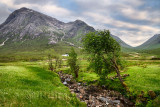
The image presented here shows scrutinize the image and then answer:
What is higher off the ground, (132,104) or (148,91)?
(148,91)

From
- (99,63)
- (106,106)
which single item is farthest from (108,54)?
(106,106)

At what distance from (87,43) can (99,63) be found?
20.9ft

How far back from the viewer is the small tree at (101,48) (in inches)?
970

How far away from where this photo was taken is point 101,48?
2512cm

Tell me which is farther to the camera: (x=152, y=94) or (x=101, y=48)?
(x=101, y=48)

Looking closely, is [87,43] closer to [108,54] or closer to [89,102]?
[108,54]

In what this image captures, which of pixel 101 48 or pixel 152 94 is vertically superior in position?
pixel 101 48

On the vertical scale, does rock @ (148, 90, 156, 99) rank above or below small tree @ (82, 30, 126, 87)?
below

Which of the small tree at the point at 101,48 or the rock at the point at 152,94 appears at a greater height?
the small tree at the point at 101,48

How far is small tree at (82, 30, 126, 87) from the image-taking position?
24641 millimetres

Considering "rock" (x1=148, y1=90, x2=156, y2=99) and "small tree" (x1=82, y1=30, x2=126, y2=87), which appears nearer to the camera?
"rock" (x1=148, y1=90, x2=156, y2=99)

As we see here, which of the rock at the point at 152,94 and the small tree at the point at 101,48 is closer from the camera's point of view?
the rock at the point at 152,94

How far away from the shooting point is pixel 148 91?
2066 cm

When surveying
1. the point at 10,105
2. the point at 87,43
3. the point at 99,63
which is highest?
the point at 87,43
